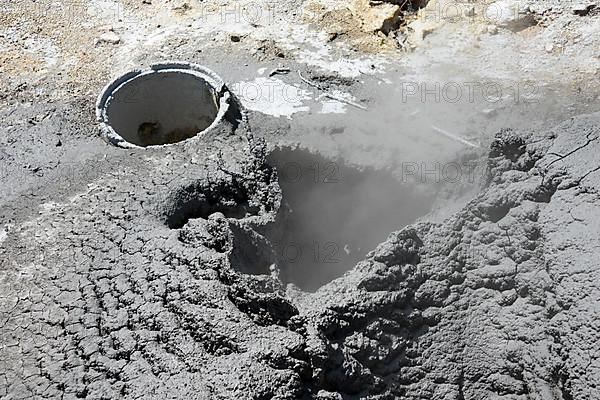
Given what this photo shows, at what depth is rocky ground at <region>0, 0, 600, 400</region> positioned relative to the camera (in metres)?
3.07

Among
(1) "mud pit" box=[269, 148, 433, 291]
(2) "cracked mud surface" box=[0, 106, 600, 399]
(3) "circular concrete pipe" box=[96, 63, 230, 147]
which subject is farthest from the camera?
(3) "circular concrete pipe" box=[96, 63, 230, 147]

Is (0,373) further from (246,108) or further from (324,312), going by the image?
(246,108)

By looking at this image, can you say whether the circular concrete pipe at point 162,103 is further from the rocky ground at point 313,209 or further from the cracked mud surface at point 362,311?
the cracked mud surface at point 362,311

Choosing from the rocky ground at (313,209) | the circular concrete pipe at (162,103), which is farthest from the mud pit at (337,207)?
the circular concrete pipe at (162,103)

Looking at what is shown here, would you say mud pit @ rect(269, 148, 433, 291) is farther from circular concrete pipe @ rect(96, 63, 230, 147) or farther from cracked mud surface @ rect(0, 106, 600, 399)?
cracked mud surface @ rect(0, 106, 600, 399)

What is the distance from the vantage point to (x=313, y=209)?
15.7ft

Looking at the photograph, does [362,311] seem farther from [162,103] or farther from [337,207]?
[162,103]

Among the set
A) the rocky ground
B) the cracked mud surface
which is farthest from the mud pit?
the cracked mud surface

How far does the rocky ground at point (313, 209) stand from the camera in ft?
10.1

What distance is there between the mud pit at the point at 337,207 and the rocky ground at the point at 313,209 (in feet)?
0.05

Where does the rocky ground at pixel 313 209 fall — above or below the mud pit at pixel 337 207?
above

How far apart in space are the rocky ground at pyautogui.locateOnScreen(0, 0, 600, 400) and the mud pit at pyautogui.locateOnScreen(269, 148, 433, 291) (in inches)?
0.7

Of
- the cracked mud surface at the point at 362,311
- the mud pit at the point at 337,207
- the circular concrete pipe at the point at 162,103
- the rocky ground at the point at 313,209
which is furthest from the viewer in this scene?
the circular concrete pipe at the point at 162,103

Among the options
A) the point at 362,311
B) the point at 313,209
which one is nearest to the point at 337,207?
the point at 313,209
